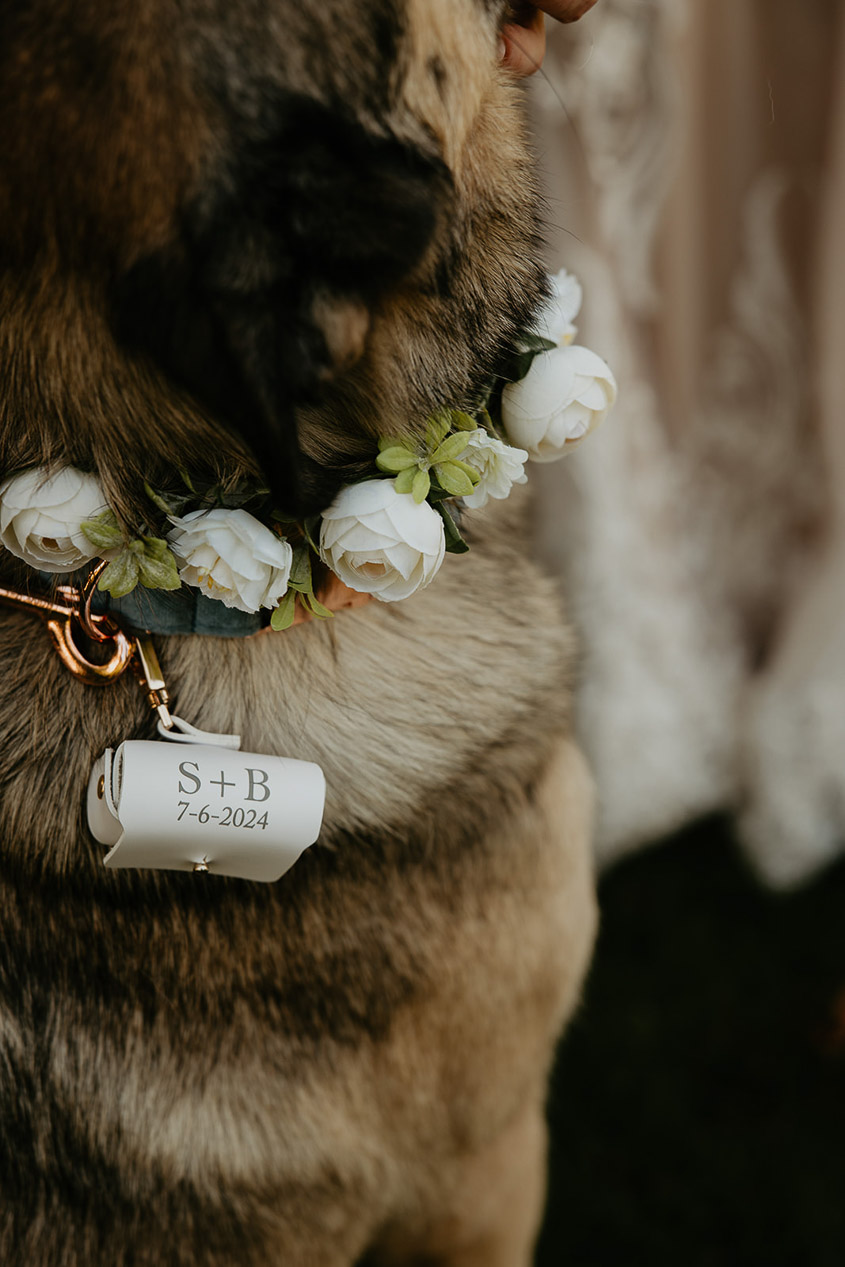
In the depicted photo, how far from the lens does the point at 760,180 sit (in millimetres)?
2018

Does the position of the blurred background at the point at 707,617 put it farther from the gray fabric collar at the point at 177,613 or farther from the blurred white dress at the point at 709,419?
the gray fabric collar at the point at 177,613

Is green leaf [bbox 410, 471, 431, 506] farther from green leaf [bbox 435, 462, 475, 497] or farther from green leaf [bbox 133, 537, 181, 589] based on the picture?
green leaf [bbox 133, 537, 181, 589]

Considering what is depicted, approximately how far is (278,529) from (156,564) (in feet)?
0.40

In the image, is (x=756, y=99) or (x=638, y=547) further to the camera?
(x=638, y=547)

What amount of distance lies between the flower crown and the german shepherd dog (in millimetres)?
27

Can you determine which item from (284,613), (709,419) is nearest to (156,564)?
(284,613)

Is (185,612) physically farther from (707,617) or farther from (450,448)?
(707,617)

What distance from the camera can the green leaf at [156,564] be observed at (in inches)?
36.9

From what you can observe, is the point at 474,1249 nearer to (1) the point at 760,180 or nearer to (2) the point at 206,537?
(2) the point at 206,537

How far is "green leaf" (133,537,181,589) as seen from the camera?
36.9 inches

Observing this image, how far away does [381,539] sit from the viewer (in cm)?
94

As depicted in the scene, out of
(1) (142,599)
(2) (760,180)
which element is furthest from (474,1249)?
(2) (760,180)

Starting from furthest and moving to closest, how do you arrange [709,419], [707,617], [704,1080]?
[707,617] → [709,419] → [704,1080]

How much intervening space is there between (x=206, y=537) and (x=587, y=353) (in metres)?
0.48
